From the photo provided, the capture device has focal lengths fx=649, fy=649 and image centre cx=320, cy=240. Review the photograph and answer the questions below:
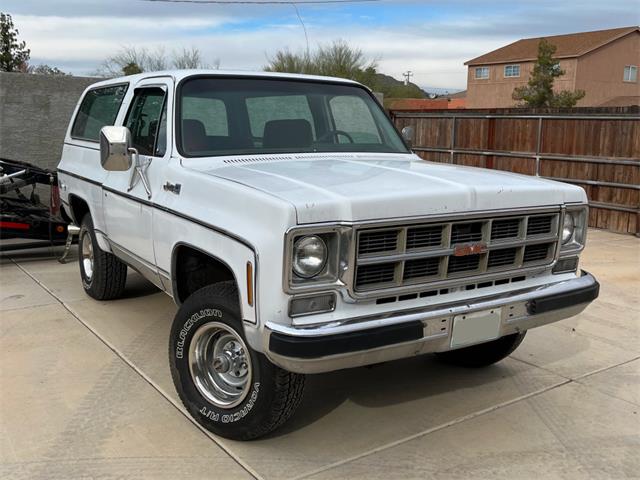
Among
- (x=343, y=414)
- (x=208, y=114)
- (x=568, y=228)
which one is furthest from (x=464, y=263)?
(x=208, y=114)

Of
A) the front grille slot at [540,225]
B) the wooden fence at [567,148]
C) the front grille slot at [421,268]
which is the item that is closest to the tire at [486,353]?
the front grille slot at [540,225]

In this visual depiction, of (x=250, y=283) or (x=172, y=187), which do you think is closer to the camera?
(x=250, y=283)

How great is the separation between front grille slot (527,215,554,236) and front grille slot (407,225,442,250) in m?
0.65

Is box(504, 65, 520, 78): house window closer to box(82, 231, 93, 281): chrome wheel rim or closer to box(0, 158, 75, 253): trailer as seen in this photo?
box(0, 158, 75, 253): trailer

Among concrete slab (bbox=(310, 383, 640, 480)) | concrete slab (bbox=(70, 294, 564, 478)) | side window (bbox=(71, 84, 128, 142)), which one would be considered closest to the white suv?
concrete slab (bbox=(70, 294, 564, 478))

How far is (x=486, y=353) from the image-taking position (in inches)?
173

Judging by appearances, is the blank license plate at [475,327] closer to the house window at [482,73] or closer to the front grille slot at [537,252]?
the front grille slot at [537,252]

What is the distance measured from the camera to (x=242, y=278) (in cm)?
300

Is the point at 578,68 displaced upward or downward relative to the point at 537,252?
upward

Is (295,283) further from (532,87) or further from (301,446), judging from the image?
(532,87)

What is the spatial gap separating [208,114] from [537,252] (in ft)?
7.23

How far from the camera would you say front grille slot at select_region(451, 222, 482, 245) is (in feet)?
10.4

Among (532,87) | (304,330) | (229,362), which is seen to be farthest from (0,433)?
(532,87)

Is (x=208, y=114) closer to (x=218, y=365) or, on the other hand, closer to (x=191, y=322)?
(x=191, y=322)
